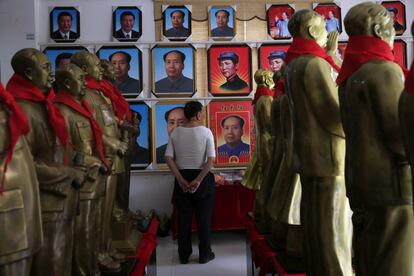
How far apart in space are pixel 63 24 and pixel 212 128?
214 cm

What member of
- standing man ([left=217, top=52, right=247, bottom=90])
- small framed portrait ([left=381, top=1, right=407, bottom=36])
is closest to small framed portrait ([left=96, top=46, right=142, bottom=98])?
standing man ([left=217, top=52, right=247, bottom=90])

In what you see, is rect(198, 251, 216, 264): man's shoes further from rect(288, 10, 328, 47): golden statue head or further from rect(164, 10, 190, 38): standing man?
rect(288, 10, 328, 47): golden statue head

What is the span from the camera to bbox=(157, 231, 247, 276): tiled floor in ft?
14.2

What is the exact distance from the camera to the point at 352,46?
1729 millimetres

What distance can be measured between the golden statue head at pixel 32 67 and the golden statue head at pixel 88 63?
97 centimetres

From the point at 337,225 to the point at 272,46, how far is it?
4189mm

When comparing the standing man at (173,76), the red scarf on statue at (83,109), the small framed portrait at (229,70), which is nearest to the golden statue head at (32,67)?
the red scarf on statue at (83,109)

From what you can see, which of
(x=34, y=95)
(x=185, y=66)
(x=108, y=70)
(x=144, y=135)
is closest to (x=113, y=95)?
(x=108, y=70)

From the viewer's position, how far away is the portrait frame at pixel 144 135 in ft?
19.3

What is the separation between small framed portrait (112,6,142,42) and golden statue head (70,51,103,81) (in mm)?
3002

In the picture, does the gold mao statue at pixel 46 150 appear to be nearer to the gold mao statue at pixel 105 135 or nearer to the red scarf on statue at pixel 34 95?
the red scarf on statue at pixel 34 95

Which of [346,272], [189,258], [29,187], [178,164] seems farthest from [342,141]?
[189,258]

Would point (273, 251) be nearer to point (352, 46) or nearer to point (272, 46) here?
point (352, 46)

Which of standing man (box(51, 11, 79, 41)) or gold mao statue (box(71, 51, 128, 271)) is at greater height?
standing man (box(51, 11, 79, 41))
